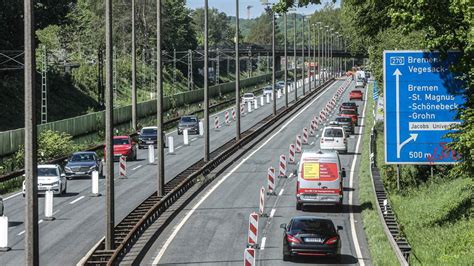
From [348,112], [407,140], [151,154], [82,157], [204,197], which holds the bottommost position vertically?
[204,197]

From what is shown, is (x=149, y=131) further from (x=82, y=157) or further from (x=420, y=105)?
(x=420, y=105)

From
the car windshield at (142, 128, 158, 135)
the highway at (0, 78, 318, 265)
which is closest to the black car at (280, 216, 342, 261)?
the highway at (0, 78, 318, 265)

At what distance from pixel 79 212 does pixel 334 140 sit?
25.9 m

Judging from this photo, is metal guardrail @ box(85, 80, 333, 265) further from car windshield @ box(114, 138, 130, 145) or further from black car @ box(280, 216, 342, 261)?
car windshield @ box(114, 138, 130, 145)

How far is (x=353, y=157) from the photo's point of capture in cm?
6059

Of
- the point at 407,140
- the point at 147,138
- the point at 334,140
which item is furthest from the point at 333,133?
the point at 407,140

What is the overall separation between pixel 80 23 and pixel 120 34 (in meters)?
7.83

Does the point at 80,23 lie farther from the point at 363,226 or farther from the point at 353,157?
the point at 363,226

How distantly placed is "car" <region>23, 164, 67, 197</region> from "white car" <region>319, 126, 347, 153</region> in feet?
71.2

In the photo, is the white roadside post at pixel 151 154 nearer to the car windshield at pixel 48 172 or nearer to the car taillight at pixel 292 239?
the car windshield at pixel 48 172

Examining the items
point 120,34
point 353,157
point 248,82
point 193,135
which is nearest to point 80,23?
point 120,34

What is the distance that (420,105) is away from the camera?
2723 centimetres

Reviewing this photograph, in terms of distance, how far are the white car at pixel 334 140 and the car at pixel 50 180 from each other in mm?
21702

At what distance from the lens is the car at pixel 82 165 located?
51188 millimetres
